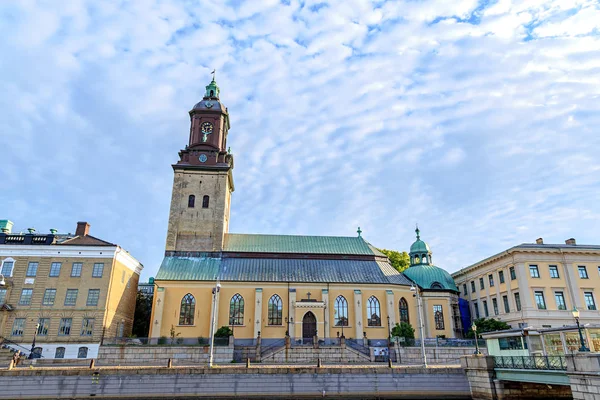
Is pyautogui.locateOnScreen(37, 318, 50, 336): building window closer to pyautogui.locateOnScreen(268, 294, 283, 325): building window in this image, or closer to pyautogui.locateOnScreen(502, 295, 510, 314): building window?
pyautogui.locateOnScreen(268, 294, 283, 325): building window

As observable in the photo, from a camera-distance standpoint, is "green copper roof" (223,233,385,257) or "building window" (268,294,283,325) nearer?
"building window" (268,294,283,325)

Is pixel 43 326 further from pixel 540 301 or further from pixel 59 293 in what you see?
pixel 540 301

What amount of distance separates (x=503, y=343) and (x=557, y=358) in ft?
14.2

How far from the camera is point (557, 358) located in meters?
23.0

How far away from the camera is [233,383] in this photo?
27.0 m

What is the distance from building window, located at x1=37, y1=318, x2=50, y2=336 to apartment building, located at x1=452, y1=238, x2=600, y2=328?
47.6 meters

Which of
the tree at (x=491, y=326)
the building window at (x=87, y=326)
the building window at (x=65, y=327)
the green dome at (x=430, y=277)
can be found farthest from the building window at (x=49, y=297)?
the tree at (x=491, y=326)

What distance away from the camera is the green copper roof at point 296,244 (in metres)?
51.7

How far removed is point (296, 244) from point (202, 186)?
1410 centimetres

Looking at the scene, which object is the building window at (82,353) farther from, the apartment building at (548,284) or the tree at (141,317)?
the apartment building at (548,284)

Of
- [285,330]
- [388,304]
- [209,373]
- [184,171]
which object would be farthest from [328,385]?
[184,171]

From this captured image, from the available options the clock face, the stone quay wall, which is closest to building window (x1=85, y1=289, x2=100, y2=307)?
the stone quay wall

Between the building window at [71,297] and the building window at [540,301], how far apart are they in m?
47.8

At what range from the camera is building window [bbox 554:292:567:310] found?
4419 centimetres
